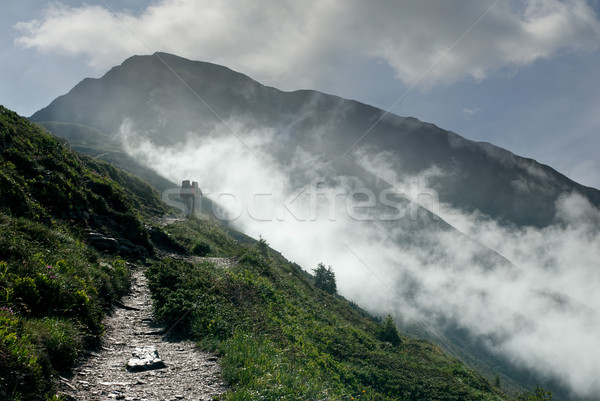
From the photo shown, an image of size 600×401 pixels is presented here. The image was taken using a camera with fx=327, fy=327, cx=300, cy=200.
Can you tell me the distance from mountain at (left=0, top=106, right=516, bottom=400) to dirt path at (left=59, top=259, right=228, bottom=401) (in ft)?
1.00

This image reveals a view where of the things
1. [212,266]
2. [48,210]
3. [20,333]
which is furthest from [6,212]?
[212,266]

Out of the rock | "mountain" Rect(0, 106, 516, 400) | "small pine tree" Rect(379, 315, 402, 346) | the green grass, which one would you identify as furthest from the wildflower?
"small pine tree" Rect(379, 315, 402, 346)

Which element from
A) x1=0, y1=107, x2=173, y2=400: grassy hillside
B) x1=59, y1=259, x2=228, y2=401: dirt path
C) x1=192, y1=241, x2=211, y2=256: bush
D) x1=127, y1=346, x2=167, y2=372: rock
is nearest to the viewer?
x1=0, y1=107, x2=173, y2=400: grassy hillside

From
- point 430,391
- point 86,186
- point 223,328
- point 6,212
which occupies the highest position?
point 86,186

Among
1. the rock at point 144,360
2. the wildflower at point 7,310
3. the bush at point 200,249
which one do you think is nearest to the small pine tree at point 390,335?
the bush at point 200,249

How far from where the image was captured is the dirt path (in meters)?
7.35

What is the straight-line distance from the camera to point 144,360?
899 cm

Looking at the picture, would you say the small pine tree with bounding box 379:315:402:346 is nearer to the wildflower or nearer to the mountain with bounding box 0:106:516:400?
the mountain with bounding box 0:106:516:400

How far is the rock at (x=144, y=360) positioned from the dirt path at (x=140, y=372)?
15cm

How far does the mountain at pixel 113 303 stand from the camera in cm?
767

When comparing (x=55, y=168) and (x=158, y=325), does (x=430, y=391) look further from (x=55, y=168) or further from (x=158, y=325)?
(x=55, y=168)

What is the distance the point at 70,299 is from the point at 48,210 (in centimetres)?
868

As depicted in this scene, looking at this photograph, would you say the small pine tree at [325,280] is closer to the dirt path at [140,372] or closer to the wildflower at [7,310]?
the dirt path at [140,372]

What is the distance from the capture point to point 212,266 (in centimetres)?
2166
